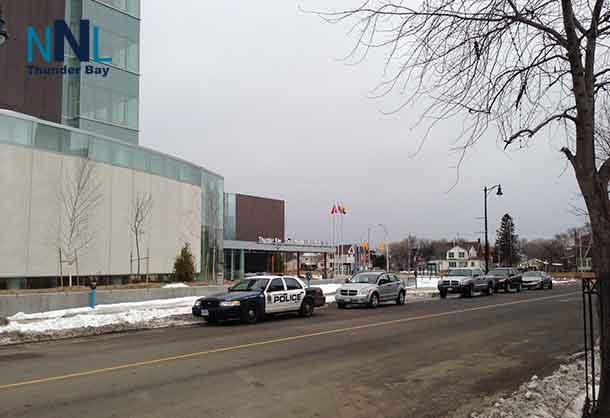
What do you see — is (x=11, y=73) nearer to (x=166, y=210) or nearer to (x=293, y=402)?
(x=166, y=210)

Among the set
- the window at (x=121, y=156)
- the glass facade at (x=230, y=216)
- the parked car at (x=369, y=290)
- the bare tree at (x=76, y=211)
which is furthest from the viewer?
the glass facade at (x=230, y=216)

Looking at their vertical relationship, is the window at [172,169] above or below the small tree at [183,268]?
above

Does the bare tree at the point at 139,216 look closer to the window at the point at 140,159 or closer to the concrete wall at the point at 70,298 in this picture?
the window at the point at 140,159

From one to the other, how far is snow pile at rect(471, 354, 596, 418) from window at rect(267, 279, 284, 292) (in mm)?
11622

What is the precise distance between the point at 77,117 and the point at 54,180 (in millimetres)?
10215

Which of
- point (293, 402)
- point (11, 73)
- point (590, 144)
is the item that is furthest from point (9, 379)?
point (11, 73)

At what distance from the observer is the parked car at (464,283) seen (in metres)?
35.5

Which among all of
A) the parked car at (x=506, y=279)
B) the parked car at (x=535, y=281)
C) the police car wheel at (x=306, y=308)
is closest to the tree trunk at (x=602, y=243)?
the police car wheel at (x=306, y=308)

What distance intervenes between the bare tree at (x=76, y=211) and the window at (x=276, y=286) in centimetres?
1186

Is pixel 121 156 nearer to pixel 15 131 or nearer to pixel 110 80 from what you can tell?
pixel 15 131

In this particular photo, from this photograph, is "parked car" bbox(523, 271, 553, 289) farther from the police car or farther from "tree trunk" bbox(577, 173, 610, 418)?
"tree trunk" bbox(577, 173, 610, 418)

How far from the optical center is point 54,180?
26750 mm

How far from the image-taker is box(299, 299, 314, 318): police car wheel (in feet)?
70.1

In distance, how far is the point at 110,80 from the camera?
37.6m
